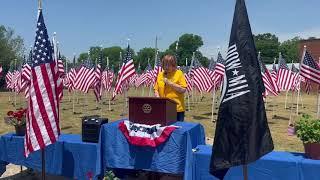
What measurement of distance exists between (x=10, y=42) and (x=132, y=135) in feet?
257

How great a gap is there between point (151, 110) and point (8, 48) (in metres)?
74.0

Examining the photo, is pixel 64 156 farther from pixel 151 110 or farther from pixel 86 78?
pixel 86 78

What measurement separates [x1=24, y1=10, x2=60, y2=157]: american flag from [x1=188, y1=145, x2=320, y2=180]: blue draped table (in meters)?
2.24

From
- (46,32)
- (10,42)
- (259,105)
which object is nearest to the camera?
(259,105)

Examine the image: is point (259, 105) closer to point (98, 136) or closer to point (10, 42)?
point (98, 136)

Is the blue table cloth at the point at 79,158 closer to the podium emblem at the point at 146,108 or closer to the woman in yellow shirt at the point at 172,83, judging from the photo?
the podium emblem at the point at 146,108

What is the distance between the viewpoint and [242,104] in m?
4.22

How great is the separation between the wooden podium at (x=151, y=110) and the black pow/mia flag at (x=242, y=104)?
220 centimetres

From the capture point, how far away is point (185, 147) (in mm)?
6328

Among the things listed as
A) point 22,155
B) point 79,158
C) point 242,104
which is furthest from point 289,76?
point 242,104

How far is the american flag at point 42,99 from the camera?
6512 millimetres

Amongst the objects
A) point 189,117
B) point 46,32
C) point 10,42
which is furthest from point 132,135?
point 10,42

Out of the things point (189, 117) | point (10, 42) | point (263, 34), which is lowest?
point (189, 117)

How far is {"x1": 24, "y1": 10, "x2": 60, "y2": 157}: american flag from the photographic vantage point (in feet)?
21.4
